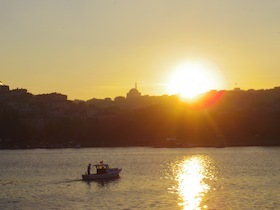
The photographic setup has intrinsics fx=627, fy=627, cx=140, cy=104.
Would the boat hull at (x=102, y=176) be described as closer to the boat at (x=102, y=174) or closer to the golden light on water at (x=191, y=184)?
Result: the boat at (x=102, y=174)

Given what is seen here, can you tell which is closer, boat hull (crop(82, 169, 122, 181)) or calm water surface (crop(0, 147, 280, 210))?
calm water surface (crop(0, 147, 280, 210))

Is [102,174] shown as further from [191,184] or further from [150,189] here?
[150,189]

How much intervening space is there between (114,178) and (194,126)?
89.7 meters

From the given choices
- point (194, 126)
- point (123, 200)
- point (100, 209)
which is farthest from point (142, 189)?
point (194, 126)

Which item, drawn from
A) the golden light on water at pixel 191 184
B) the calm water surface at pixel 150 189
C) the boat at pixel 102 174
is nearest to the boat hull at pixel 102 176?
the boat at pixel 102 174

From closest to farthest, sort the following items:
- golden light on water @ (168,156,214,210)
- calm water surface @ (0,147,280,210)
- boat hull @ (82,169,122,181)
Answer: calm water surface @ (0,147,280,210)
golden light on water @ (168,156,214,210)
boat hull @ (82,169,122,181)

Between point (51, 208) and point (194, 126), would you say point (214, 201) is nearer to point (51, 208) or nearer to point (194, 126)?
point (51, 208)

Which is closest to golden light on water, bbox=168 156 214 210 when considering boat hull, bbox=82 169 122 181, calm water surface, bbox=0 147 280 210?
calm water surface, bbox=0 147 280 210

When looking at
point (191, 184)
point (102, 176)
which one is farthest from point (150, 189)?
point (102, 176)

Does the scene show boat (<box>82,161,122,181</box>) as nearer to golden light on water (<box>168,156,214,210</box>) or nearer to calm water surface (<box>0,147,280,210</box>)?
calm water surface (<box>0,147,280,210</box>)

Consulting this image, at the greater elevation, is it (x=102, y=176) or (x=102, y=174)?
(x=102, y=174)

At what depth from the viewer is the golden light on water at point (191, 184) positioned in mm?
38159

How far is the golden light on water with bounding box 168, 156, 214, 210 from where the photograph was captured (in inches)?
1502

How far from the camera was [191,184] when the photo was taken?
49.0 m
